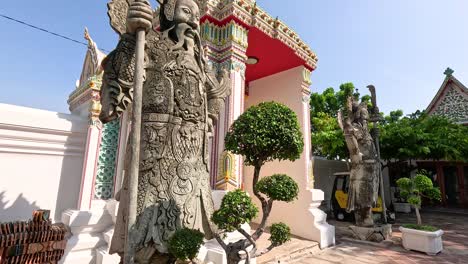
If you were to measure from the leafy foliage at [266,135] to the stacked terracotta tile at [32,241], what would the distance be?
199cm

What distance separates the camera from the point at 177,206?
2.17 m

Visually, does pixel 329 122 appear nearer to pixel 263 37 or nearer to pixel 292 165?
pixel 292 165

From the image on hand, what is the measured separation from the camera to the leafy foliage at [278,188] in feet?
7.74

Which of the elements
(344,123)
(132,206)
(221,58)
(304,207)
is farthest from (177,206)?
(344,123)

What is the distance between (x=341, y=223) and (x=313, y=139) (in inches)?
141

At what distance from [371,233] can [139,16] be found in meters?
6.92

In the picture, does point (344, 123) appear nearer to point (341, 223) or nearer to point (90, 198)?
point (341, 223)

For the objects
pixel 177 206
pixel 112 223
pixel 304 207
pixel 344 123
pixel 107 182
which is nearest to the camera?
pixel 177 206

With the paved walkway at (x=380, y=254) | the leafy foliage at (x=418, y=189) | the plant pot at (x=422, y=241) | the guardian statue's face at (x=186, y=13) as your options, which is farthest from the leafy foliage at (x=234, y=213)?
the leafy foliage at (x=418, y=189)

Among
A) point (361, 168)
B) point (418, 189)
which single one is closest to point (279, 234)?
point (361, 168)

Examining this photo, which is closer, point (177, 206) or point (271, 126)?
point (177, 206)

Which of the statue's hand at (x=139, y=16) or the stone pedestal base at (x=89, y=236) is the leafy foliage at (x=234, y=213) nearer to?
the statue's hand at (x=139, y=16)

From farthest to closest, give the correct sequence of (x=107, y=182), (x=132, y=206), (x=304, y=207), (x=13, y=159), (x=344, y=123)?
1. (x=344, y=123)
2. (x=304, y=207)
3. (x=107, y=182)
4. (x=13, y=159)
5. (x=132, y=206)

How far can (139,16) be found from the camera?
1988 millimetres
